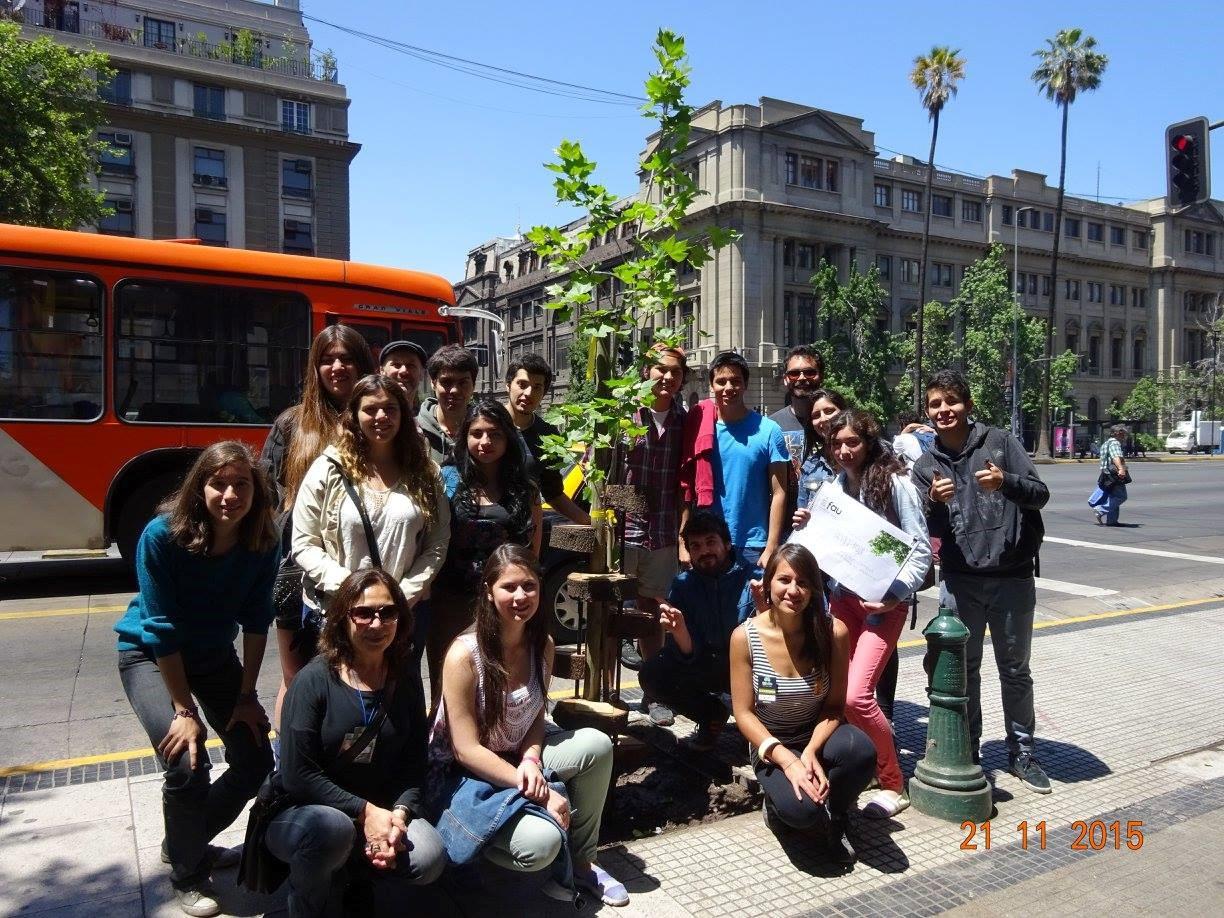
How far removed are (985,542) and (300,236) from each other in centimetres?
4570

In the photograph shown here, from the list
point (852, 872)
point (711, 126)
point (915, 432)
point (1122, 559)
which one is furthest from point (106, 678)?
point (711, 126)

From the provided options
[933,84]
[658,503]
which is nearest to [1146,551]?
[658,503]

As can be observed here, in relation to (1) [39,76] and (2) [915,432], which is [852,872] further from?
(1) [39,76]

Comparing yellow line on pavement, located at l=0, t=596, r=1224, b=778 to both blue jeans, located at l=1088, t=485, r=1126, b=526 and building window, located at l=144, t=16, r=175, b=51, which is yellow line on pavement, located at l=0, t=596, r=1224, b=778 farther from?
building window, located at l=144, t=16, r=175, b=51

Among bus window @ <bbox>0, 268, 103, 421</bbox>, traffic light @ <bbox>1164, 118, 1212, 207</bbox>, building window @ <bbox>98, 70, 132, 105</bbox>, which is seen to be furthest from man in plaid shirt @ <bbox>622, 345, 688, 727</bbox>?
building window @ <bbox>98, 70, 132, 105</bbox>

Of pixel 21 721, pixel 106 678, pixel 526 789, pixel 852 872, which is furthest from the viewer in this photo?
pixel 106 678

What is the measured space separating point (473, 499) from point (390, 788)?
1.24 meters

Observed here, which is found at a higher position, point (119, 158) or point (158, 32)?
point (158, 32)

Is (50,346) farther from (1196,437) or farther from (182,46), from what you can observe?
(1196,437)

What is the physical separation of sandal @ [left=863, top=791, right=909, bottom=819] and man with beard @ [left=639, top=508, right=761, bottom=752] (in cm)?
78

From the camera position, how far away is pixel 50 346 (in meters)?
8.49

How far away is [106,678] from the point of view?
6.05 metres

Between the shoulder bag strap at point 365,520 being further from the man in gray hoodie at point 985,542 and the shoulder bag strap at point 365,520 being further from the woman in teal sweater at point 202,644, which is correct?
the man in gray hoodie at point 985,542

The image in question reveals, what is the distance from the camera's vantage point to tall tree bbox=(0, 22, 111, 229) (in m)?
18.1
